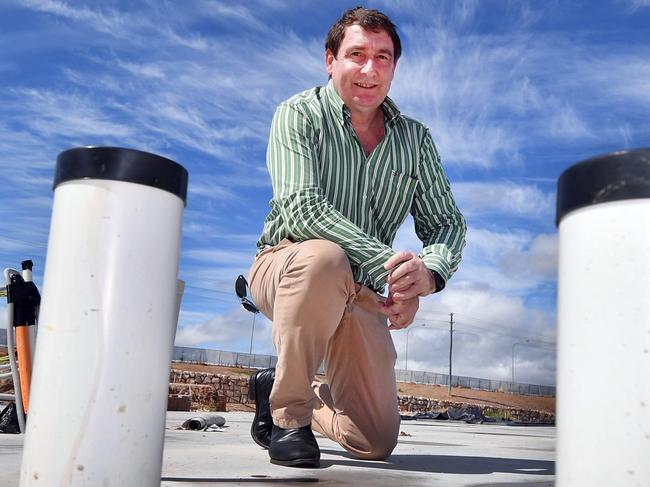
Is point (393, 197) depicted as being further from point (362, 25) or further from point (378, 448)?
point (378, 448)

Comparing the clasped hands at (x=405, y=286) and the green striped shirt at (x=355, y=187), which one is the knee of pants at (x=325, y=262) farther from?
the clasped hands at (x=405, y=286)

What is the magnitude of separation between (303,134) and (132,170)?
149cm

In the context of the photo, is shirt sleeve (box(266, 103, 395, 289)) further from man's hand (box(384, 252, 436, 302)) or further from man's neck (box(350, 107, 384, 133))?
man's neck (box(350, 107, 384, 133))

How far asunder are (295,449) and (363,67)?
59.6 inches

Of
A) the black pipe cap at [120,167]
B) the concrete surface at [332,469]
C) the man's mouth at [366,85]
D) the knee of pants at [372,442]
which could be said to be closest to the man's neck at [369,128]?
the man's mouth at [366,85]

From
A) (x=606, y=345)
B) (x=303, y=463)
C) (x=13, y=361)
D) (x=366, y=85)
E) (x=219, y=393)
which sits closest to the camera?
(x=606, y=345)

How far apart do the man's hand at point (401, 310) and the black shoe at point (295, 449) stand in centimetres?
51

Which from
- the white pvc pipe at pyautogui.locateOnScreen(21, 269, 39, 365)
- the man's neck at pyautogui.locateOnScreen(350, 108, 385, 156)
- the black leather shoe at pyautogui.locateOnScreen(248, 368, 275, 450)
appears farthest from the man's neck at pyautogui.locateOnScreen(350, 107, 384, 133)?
the white pvc pipe at pyautogui.locateOnScreen(21, 269, 39, 365)

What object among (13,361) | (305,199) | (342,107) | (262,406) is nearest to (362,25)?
(342,107)

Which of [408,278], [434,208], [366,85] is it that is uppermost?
[366,85]

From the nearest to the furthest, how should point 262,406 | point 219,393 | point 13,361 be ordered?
1. point 262,406
2. point 13,361
3. point 219,393

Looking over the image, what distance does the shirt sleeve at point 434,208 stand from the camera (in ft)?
9.67

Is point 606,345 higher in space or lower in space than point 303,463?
higher

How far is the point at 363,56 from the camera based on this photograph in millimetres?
2764
